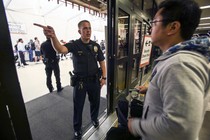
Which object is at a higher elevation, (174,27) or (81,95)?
(174,27)

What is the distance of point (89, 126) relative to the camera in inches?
77.2

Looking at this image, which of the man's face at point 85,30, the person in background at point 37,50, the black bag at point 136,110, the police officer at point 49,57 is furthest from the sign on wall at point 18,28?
the black bag at point 136,110

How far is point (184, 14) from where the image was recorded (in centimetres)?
63

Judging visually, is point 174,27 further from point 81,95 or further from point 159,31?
point 81,95

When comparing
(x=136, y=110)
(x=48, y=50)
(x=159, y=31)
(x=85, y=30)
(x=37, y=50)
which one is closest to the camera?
(x=159, y=31)

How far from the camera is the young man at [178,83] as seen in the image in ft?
1.71

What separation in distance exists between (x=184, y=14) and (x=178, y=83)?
38 centimetres

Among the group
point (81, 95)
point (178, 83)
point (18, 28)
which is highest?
point (18, 28)

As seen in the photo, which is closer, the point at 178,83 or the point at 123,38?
the point at 178,83

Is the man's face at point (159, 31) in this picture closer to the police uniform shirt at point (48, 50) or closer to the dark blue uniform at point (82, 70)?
the dark blue uniform at point (82, 70)

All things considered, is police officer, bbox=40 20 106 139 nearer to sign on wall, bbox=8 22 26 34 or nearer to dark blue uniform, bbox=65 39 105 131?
dark blue uniform, bbox=65 39 105 131

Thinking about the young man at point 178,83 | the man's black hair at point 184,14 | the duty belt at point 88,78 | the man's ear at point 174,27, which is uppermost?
the man's black hair at point 184,14

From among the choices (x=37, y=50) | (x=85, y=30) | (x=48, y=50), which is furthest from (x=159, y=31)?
(x=37, y=50)

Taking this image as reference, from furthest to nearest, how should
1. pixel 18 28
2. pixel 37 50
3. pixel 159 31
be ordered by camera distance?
pixel 37 50, pixel 18 28, pixel 159 31
